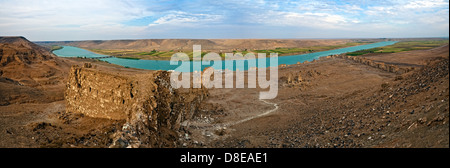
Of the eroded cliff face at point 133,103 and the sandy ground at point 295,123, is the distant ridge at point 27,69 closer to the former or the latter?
the sandy ground at point 295,123

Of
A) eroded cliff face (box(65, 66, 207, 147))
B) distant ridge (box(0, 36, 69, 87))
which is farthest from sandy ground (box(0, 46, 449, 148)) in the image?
distant ridge (box(0, 36, 69, 87))

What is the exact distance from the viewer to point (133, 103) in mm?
Result: 11625

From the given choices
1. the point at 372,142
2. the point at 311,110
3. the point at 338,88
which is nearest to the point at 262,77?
the point at 338,88

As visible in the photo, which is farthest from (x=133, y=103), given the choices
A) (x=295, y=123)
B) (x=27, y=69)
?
(x=27, y=69)

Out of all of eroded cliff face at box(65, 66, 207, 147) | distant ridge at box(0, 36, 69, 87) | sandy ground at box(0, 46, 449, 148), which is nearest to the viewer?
sandy ground at box(0, 46, 449, 148)

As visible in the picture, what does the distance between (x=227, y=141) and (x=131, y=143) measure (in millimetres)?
6017

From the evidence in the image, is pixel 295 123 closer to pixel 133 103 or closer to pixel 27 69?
pixel 133 103

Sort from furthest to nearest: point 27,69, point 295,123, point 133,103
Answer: point 27,69 → point 295,123 → point 133,103

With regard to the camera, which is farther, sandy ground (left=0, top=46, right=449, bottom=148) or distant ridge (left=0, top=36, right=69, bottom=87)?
distant ridge (left=0, top=36, right=69, bottom=87)

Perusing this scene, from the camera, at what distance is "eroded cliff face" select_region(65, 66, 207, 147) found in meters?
10.2

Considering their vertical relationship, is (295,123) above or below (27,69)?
below

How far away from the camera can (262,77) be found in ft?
124

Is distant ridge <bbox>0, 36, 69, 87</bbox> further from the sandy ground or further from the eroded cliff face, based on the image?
the eroded cliff face

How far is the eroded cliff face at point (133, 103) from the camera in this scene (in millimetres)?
10156
